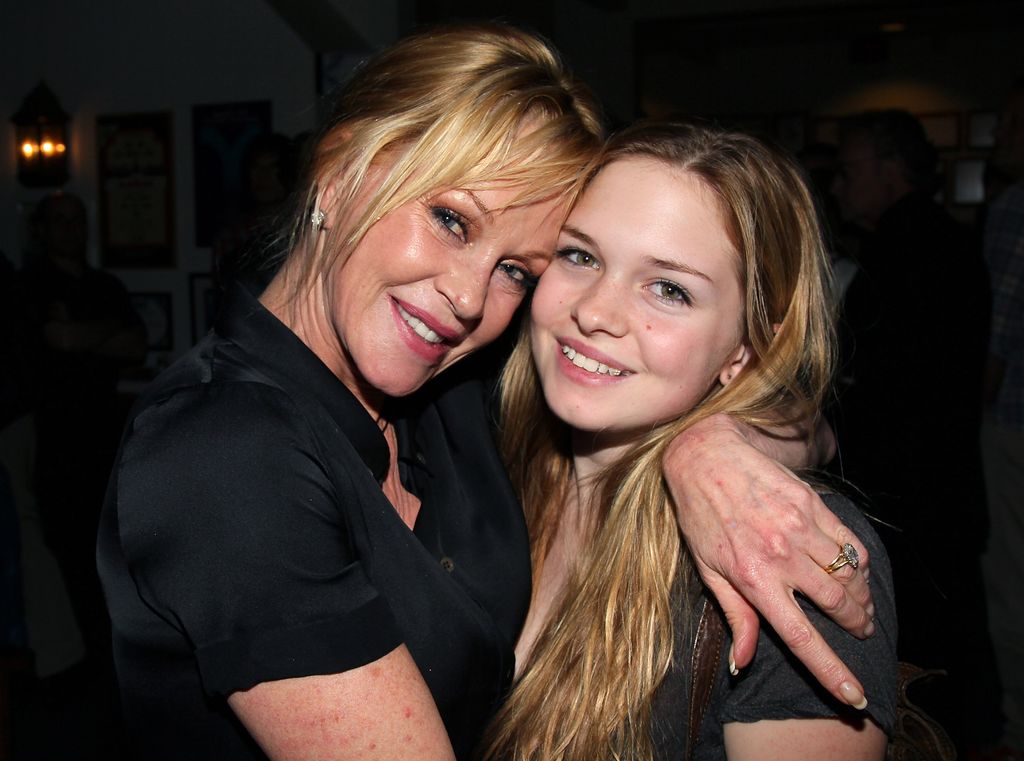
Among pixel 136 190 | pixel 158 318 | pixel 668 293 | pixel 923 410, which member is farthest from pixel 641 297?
pixel 136 190

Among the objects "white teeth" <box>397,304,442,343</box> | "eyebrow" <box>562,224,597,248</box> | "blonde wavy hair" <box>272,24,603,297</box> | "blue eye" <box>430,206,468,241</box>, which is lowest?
"white teeth" <box>397,304,442,343</box>

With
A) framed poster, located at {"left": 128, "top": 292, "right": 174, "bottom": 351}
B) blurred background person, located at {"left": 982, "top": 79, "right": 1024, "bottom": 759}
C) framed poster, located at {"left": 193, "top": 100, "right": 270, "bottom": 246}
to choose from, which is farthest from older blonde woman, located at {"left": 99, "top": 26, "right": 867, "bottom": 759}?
framed poster, located at {"left": 128, "top": 292, "right": 174, "bottom": 351}

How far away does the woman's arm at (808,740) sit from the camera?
126 centimetres

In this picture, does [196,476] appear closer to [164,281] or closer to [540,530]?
[540,530]

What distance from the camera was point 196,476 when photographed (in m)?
1.09

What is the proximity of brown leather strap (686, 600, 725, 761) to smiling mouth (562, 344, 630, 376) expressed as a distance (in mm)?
395

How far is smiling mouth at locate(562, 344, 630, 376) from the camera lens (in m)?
1.50

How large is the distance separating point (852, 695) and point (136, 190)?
5.07 meters

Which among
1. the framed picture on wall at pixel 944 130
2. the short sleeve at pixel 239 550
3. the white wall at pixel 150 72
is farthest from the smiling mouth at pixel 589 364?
the framed picture on wall at pixel 944 130

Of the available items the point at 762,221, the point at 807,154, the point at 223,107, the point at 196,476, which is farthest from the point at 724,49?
the point at 196,476

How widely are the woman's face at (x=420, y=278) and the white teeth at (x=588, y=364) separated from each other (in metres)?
0.18

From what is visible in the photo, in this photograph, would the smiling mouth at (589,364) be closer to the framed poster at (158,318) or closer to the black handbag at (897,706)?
the black handbag at (897,706)

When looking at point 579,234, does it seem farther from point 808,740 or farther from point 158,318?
point 158,318

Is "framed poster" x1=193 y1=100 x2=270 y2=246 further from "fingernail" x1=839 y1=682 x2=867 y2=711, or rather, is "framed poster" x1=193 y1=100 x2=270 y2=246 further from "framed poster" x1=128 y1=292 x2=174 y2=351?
"fingernail" x1=839 y1=682 x2=867 y2=711
